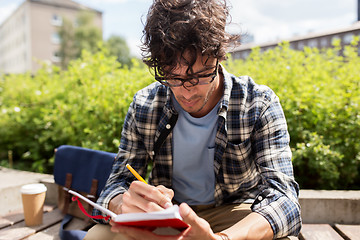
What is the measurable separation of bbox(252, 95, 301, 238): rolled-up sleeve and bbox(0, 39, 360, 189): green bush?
1007 mm

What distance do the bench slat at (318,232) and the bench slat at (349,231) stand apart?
0.13 feet

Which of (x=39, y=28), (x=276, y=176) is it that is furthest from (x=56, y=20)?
(x=276, y=176)

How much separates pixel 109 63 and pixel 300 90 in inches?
84.9

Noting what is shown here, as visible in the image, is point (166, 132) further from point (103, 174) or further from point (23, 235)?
point (23, 235)

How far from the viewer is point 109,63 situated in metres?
3.48

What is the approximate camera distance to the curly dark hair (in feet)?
4.50

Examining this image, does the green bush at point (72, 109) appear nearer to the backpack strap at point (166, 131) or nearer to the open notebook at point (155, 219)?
the backpack strap at point (166, 131)

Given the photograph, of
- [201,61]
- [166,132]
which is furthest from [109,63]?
[201,61]

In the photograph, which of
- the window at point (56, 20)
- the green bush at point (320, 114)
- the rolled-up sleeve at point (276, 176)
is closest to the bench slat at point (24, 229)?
the rolled-up sleeve at point (276, 176)

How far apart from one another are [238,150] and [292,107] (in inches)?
50.1

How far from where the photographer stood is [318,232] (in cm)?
198

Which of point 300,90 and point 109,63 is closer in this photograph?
point 300,90

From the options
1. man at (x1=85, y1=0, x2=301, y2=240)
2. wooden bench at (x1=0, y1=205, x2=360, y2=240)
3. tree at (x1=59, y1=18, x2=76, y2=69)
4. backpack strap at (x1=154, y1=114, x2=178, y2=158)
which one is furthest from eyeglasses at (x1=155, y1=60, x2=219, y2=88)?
tree at (x1=59, y1=18, x2=76, y2=69)

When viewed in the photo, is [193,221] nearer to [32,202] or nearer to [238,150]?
[238,150]
